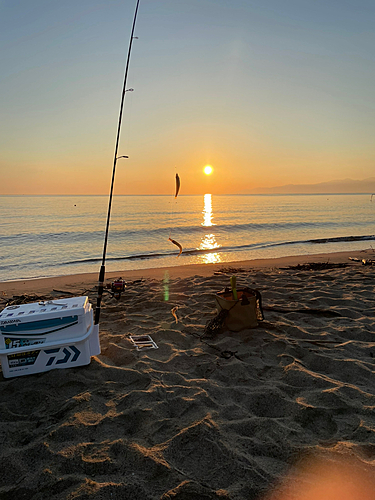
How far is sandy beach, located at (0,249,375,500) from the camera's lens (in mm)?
2268

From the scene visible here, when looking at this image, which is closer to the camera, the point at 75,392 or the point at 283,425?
the point at 283,425

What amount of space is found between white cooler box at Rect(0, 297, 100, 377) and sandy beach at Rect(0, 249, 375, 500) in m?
0.14

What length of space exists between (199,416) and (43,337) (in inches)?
70.6

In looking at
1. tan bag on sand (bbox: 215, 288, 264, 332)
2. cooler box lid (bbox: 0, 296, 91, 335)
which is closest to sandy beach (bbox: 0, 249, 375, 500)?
tan bag on sand (bbox: 215, 288, 264, 332)

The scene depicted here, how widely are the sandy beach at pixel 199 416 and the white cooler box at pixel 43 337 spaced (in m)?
0.14

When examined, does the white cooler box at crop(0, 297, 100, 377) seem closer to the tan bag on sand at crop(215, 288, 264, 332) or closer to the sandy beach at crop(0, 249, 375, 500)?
the sandy beach at crop(0, 249, 375, 500)

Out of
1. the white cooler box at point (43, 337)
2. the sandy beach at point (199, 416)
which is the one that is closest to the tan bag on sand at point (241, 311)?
the sandy beach at point (199, 416)

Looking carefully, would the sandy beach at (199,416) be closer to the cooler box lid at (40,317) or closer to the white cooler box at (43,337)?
the white cooler box at (43,337)

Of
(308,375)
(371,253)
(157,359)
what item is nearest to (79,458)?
(157,359)

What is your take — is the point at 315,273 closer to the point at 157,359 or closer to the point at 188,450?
the point at 157,359

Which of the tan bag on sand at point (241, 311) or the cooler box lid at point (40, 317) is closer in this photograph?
the cooler box lid at point (40, 317)

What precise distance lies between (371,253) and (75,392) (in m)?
14.1

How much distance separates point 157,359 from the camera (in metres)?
4.10

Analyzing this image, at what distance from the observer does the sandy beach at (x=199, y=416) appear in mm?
2268
